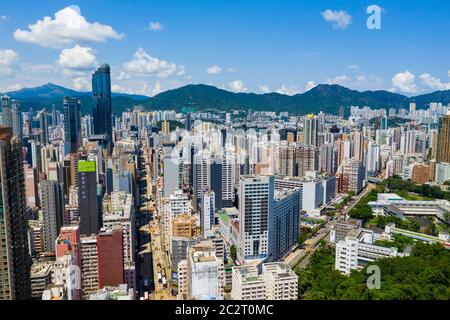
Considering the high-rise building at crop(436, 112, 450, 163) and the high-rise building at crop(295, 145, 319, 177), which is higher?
the high-rise building at crop(436, 112, 450, 163)

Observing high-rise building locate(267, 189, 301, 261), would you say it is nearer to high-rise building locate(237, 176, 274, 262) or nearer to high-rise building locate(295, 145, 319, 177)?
high-rise building locate(237, 176, 274, 262)

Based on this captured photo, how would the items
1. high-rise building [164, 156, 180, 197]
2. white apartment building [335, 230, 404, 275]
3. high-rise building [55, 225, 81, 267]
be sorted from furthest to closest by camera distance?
1. high-rise building [164, 156, 180, 197]
2. white apartment building [335, 230, 404, 275]
3. high-rise building [55, 225, 81, 267]

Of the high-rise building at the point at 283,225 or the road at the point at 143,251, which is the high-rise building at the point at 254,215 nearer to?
the high-rise building at the point at 283,225

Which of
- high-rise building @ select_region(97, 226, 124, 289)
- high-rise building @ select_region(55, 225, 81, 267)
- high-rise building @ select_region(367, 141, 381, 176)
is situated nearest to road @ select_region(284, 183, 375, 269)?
high-rise building @ select_region(97, 226, 124, 289)

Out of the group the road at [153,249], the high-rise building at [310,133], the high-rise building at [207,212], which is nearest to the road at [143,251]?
the road at [153,249]

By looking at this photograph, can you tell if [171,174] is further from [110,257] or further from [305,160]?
[110,257]

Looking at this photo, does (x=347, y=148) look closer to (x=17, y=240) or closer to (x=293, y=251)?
(x=293, y=251)

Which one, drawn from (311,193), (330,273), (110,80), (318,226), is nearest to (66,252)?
(110,80)

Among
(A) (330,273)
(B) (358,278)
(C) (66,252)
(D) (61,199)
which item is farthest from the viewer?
(D) (61,199)
